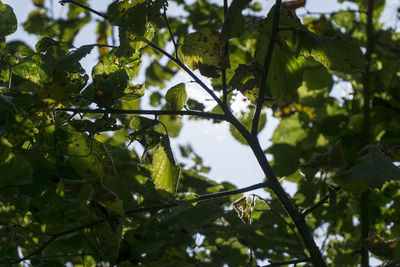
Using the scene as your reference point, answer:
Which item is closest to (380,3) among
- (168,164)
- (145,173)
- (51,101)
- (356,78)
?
(356,78)

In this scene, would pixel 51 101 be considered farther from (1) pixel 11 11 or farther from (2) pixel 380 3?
(2) pixel 380 3

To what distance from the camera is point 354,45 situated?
0.90m

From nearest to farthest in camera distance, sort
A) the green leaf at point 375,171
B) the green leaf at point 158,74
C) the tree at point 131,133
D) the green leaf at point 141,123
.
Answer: the green leaf at point 375,171, the tree at point 131,133, the green leaf at point 141,123, the green leaf at point 158,74

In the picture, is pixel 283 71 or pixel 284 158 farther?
pixel 284 158

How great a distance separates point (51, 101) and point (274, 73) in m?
0.43

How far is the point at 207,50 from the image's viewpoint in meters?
0.94

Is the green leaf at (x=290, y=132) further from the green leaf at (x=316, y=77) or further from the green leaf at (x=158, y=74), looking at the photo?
the green leaf at (x=158, y=74)

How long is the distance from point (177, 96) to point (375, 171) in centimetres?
40

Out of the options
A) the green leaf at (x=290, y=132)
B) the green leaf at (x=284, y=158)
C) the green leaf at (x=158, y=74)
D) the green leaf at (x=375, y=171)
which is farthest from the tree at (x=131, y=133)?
the green leaf at (x=158, y=74)

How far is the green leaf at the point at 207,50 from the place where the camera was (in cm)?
94

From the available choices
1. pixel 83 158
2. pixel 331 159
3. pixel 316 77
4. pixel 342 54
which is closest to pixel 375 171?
pixel 331 159

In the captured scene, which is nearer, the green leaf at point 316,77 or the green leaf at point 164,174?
the green leaf at point 164,174

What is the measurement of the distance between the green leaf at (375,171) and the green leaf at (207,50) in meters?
0.33

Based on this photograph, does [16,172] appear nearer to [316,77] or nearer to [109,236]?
[109,236]
